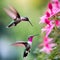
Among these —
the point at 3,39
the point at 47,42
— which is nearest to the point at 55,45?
the point at 47,42

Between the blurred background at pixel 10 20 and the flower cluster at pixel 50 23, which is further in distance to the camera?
the blurred background at pixel 10 20

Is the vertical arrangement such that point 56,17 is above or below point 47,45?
above

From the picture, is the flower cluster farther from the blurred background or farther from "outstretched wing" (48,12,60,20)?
the blurred background

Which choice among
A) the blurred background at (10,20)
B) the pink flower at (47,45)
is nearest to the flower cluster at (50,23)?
the pink flower at (47,45)

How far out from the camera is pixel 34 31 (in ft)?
4.88

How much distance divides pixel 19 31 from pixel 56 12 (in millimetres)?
482

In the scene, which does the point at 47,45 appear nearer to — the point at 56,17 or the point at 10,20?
the point at 56,17

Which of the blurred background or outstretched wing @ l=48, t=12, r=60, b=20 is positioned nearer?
outstretched wing @ l=48, t=12, r=60, b=20

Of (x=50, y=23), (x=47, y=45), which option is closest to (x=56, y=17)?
(x=50, y=23)

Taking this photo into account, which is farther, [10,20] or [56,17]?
[10,20]

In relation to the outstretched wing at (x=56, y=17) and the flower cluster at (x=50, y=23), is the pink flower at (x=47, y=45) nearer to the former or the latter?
the flower cluster at (x=50, y=23)

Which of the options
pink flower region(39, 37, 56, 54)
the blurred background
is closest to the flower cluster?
pink flower region(39, 37, 56, 54)

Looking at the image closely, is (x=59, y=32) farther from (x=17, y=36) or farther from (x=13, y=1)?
(x=13, y=1)

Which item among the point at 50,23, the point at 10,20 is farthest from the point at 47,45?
the point at 10,20
